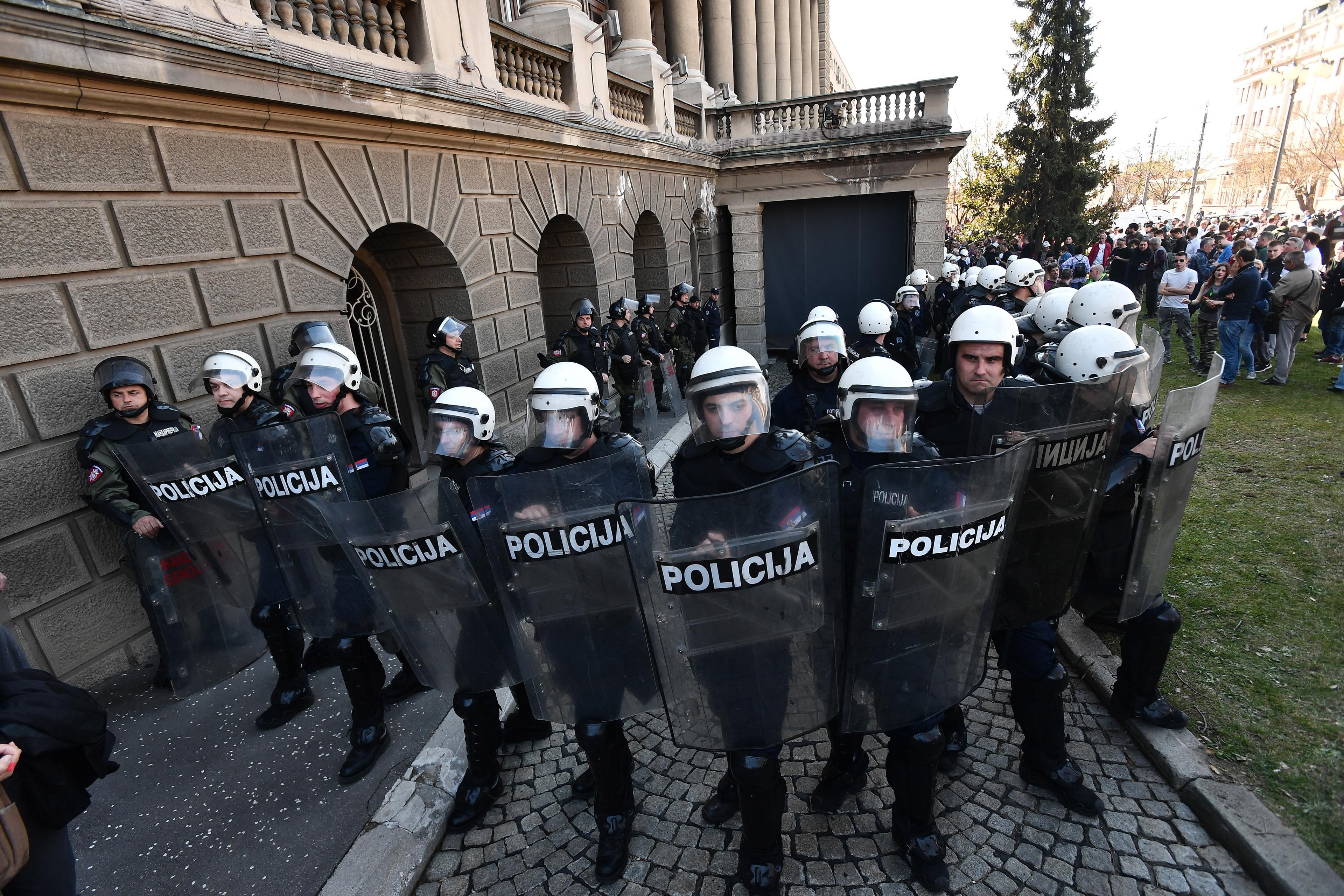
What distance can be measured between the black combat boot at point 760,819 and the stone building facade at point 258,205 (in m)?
4.13

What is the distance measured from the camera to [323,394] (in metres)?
3.39

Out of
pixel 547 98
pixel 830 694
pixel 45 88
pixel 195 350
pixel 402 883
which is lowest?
pixel 402 883

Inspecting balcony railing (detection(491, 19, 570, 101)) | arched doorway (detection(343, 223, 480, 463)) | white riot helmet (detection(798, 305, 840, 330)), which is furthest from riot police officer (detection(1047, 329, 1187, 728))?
balcony railing (detection(491, 19, 570, 101))

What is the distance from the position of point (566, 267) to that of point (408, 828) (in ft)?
26.7

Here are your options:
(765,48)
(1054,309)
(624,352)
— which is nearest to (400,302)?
(624,352)

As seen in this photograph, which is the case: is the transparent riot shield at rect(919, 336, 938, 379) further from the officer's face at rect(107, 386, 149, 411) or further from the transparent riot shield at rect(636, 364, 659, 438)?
the officer's face at rect(107, 386, 149, 411)

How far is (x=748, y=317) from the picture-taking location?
15.7 metres

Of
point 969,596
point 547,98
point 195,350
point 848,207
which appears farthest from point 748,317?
point 969,596

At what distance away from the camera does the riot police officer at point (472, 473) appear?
2.87 m

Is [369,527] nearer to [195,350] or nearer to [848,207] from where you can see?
[195,350]

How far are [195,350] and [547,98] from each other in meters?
5.66

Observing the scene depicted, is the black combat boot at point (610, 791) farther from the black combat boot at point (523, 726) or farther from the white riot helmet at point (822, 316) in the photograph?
the white riot helmet at point (822, 316)

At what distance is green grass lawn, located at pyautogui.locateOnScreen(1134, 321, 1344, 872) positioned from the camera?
108 inches

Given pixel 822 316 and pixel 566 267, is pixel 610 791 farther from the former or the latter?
pixel 566 267
